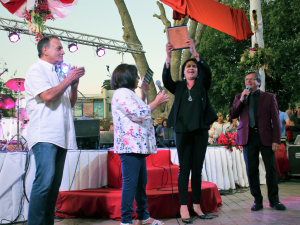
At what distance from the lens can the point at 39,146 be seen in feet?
6.91

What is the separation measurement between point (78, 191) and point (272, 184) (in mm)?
2502

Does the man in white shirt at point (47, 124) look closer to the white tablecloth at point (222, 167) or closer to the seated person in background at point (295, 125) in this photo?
the white tablecloth at point (222, 167)

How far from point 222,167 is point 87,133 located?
2.69 meters

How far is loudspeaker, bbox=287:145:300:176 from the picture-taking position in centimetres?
714

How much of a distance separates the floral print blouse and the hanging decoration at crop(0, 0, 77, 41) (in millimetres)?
3473

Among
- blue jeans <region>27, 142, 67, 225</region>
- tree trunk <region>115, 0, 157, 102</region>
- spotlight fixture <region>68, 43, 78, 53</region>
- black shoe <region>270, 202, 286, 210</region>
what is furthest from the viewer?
spotlight fixture <region>68, 43, 78, 53</region>

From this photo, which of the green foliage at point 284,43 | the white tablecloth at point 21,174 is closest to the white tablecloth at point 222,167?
the white tablecloth at point 21,174

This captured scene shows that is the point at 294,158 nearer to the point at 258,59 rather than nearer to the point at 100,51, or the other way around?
the point at 258,59

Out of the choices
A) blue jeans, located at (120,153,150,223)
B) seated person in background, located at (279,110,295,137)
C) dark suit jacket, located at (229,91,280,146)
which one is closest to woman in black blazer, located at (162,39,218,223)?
blue jeans, located at (120,153,150,223)

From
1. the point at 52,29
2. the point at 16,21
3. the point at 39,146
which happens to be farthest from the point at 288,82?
the point at 39,146

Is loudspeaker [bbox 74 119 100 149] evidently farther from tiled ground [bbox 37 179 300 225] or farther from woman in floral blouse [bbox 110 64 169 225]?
woman in floral blouse [bbox 110 64 169 225]

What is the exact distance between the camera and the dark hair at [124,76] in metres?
2.73

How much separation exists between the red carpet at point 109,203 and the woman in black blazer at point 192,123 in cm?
30

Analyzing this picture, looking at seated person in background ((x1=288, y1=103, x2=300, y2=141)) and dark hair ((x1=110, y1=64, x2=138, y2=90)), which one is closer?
dark hair ((x1=110, y1=64, x2=138, y2=90))
